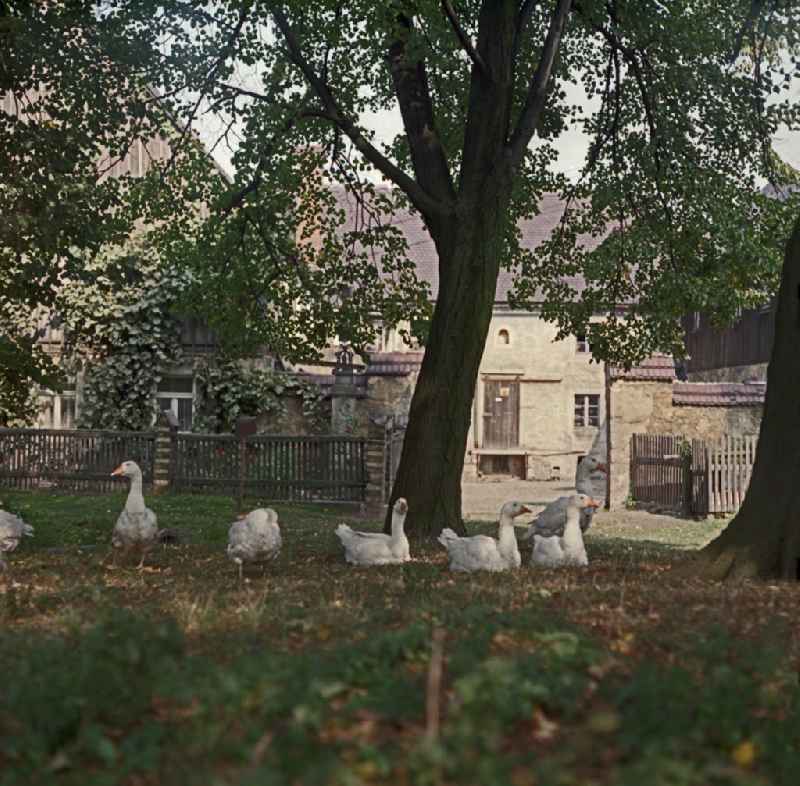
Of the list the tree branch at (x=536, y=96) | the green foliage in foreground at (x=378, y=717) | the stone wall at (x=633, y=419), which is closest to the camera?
the green foliage in foreground at (x=378, y=717)

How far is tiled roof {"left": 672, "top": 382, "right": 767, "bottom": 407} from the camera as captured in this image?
25922mm

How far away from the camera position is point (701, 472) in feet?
71.9

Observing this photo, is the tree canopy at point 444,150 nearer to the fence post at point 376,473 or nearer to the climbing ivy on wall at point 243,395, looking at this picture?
the fence post at point 376,473

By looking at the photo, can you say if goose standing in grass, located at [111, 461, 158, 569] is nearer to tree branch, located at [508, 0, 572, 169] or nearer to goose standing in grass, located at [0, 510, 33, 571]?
goose standing in grass, located at [0, 510, 33, 571]

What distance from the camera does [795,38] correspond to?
13.6m

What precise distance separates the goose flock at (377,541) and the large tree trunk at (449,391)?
5.54ft

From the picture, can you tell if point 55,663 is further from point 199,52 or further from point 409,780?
point 199,52

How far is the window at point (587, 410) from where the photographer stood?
121 ft

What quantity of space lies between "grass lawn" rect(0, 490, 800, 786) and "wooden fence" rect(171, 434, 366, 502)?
14860 mm

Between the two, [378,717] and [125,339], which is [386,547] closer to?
[378,717]

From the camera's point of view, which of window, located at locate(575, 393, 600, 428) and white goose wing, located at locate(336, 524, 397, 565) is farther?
window, located at locate(575, 393, 600, 428)

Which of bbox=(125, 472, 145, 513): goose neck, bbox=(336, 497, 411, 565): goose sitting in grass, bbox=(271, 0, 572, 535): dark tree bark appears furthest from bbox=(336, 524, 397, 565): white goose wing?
bbox=(125, 472, 145, 513): goose neck

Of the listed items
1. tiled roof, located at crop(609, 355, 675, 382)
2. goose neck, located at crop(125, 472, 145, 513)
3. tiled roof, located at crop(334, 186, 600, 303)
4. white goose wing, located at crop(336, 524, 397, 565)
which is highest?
tiled roof, located at crop(334, 186, 600, 303)

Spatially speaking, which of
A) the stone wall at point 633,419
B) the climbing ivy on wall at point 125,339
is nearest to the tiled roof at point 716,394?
the stone wall at point 633,419
